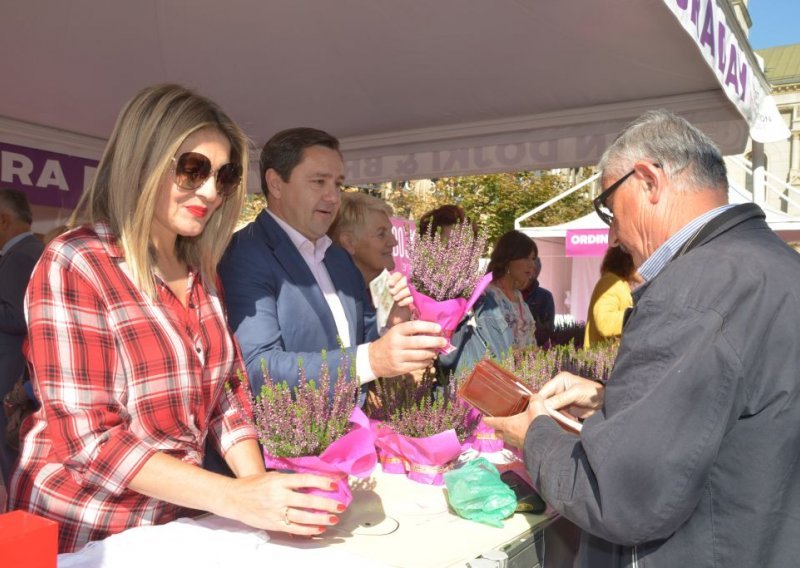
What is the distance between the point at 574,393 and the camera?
1.91 m

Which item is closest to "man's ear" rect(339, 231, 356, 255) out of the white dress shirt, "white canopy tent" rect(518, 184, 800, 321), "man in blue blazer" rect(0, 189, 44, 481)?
the white dress shirt

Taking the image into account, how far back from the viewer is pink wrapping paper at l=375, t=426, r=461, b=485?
Answer: 1.92 meters

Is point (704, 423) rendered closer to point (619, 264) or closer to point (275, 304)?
point (275, 304)

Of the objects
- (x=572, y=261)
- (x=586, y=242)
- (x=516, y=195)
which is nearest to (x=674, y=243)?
(x=586, y=242)

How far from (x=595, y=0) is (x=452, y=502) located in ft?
9.37

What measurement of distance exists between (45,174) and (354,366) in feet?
13.9

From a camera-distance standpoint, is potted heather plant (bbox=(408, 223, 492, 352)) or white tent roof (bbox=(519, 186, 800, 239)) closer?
potted heather plant (bbox=(408, 223, 492, 352))

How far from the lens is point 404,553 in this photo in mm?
1454

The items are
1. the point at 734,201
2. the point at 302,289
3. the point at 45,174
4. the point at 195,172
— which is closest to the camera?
the point at 195,172

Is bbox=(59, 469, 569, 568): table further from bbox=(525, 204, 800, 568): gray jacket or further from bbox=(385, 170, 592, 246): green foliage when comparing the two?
bbox=(385, 170, 592, 246): green foliage

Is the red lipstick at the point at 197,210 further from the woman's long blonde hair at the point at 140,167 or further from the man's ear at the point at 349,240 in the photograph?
the man's ear at the point at 349,240

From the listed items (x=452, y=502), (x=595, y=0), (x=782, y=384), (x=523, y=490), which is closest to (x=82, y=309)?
(x=452, y=502)

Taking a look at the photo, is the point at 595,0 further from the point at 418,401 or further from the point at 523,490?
the point at 523,490

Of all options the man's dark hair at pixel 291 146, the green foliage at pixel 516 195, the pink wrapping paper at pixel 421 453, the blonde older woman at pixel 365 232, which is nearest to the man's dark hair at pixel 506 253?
the blonde older woman at pixel 365 232
